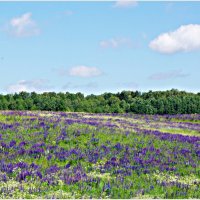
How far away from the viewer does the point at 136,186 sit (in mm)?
13539

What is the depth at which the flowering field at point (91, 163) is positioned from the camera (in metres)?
12.7

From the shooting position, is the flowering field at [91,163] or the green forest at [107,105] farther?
the green forest at [107,105]

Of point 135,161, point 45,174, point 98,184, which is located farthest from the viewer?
point 135,161

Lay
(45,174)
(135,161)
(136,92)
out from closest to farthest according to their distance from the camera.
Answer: (45,174) → (135,161) → (136,92)

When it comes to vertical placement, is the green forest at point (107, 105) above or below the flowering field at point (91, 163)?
above

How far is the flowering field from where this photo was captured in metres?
12.7

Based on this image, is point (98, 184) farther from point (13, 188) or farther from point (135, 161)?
point (135, 161)

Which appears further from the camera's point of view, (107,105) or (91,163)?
(107,105)

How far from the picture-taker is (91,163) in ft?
55.1

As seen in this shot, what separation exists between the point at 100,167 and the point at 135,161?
2091 mm

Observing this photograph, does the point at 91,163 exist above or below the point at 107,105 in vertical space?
below

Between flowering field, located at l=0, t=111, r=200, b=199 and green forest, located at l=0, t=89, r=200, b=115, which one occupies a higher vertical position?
green forest, located at l=0, t=89, r=200, b=115

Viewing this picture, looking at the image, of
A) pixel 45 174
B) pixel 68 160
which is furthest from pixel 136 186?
pixel 68 160

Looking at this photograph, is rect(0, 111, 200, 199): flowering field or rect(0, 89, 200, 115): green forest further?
rect(0, 89, 200, 115): green forest
